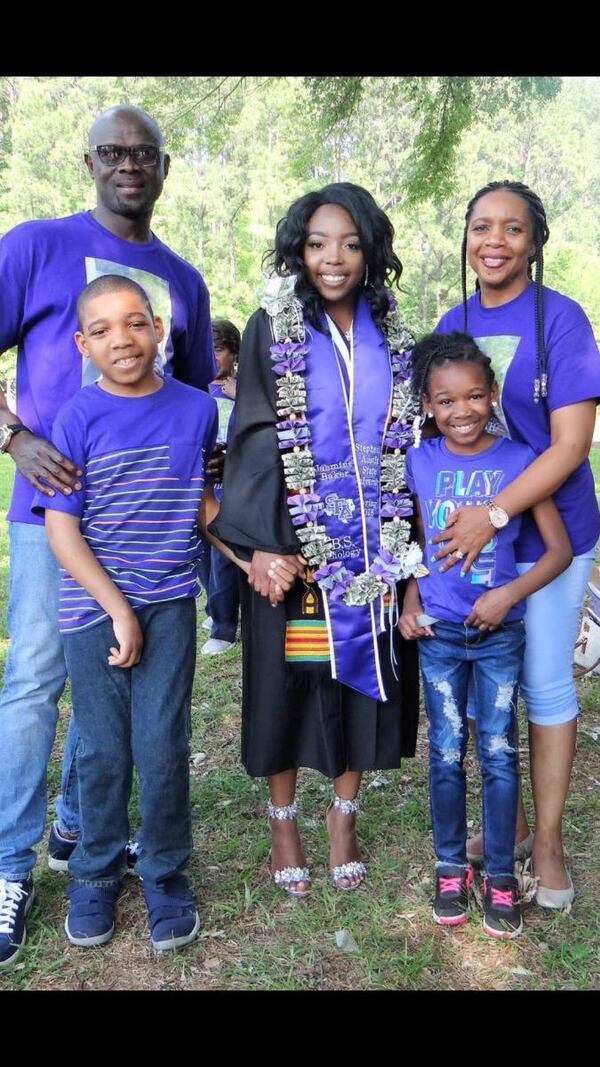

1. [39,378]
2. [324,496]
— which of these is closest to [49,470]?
[39,378]

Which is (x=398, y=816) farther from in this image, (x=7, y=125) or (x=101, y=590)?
(x=7, y=125)

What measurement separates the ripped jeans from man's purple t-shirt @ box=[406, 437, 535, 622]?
73mm

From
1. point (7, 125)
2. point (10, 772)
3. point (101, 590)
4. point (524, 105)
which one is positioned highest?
point (7, 125)

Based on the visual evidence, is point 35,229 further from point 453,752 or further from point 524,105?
point 524,105

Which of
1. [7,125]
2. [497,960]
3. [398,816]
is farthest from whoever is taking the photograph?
[7,125]

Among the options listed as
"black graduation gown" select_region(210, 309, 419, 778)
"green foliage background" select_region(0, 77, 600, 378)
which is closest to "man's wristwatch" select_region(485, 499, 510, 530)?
"black graduation gown" select_region(210, 309, 419, 778)

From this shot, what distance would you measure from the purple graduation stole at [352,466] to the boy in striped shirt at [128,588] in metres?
0.35

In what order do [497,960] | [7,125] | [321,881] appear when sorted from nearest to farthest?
[497,960] → [321,881] → [7,125]

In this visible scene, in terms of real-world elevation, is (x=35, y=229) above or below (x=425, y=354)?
above

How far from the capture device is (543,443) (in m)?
2.66

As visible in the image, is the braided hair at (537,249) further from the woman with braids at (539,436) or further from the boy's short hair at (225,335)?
the boy's short hair at (225,335)

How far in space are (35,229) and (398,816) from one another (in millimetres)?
2418

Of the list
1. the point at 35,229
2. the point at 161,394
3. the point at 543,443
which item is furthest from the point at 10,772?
the point at 543,443

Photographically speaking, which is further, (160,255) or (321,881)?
(321,881)
